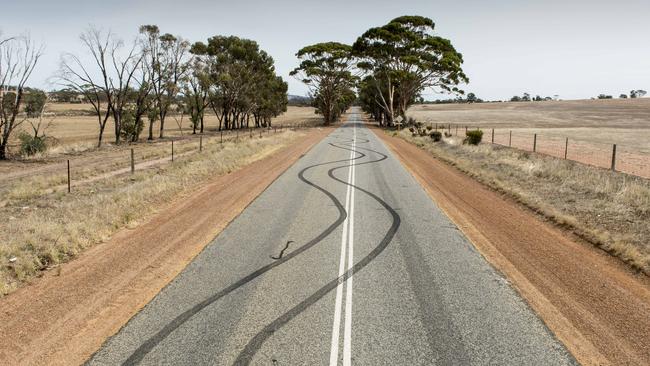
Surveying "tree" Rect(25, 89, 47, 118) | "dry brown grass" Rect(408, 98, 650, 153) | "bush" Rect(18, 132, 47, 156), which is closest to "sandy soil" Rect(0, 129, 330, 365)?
"bush" Rect(18, 132, 47, 156)

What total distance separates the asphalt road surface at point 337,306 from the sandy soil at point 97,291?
0.37m

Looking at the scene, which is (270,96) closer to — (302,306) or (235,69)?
(235,69)

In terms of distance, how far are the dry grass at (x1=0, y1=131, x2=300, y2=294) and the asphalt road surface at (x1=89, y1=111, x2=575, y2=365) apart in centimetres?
291

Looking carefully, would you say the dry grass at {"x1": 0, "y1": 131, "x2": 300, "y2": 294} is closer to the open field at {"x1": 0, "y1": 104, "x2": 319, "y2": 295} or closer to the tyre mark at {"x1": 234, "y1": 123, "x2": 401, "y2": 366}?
the open field at {"x1": 0, "y1": 104, "x2": 319, "y2": 295}

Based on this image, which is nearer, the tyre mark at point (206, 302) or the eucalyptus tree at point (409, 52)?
the tyre mark at point (206, 302)

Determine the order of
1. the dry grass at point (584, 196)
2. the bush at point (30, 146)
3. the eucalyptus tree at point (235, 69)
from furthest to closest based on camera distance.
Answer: the eucalyptus tree at point (235, 69)
the bush at point (30, 146)
the dry grass at point (584, 196)

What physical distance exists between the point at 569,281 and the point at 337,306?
443 centimetres

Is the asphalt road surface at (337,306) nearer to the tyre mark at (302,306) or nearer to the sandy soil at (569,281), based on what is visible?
the tyre mark at (302,306)

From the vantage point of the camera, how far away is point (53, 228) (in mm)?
10047

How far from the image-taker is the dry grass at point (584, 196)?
400 inches

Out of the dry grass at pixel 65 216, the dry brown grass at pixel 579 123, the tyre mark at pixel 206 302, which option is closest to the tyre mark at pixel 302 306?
the tyre mark at pixel 206 302

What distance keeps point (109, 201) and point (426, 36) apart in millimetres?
53446

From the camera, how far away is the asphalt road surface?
5387 millimetres

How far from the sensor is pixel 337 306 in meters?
6.61
